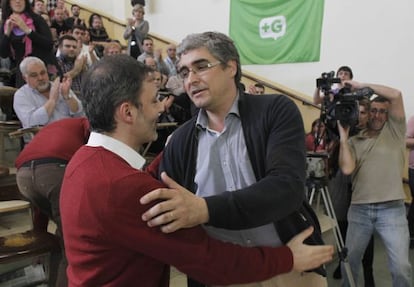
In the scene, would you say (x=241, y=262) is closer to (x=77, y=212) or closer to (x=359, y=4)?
(x=77, y=212)

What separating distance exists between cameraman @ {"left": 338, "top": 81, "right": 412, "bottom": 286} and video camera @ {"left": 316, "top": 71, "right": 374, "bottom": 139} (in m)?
0.06

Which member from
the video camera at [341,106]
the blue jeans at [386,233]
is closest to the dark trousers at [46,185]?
the video camera at [341,106]

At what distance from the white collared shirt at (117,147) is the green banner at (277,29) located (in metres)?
4.83

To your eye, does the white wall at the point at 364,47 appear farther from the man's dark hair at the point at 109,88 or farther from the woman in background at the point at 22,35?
the man's dark hair at the point at 109,88

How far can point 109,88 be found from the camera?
3.10 feet

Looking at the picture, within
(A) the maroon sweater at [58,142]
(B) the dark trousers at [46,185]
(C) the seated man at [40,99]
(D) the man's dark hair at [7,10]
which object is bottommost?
(B) the dark trousers at [46,185]

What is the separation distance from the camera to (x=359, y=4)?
4906 mm

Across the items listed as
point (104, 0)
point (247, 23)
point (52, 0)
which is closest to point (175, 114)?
point (247, 23)

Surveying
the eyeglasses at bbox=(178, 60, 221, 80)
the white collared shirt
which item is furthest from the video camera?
the white collared shirt

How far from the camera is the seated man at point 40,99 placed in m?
2.74

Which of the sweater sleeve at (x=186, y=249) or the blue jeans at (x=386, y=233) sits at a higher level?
the sweater sleeve at (x=186, y=249)

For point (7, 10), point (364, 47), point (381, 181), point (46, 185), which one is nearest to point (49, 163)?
point (46, 185)

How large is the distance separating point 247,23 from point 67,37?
3048mm

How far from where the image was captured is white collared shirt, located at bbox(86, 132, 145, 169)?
0.96 metres
